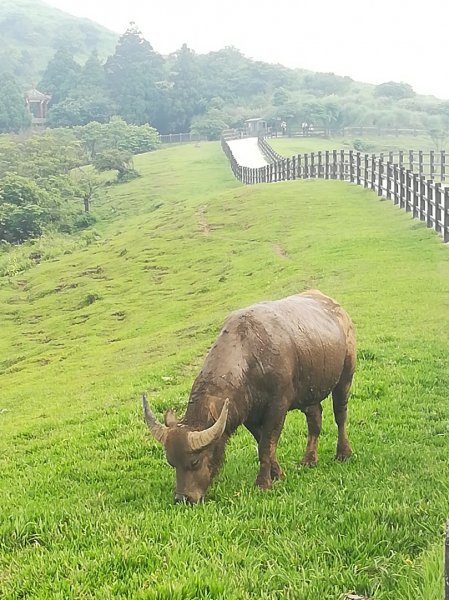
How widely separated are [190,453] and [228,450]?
6.00ft

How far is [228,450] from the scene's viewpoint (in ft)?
26.1

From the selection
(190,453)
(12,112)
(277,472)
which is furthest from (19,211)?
(12,112)

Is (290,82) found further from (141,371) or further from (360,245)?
(141,371)

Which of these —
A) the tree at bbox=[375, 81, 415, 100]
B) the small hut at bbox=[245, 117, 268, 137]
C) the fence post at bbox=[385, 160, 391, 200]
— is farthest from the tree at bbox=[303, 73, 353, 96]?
the fence post at bbox=[385, 160, 391, 200]

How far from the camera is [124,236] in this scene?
120 ft

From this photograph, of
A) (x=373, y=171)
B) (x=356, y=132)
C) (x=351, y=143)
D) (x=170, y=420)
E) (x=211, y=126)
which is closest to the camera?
(x=170, y=420)

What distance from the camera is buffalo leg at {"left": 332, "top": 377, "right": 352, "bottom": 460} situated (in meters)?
7.55

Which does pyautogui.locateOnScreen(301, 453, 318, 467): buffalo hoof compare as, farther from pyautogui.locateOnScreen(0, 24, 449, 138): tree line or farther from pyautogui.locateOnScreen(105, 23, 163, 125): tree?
pyautogui.locateOnScreen(105, 23, 163, 125): tree

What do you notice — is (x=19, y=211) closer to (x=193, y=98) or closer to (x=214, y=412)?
(x=214, y=412)

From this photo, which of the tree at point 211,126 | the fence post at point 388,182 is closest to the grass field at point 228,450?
the fence post at point 388,182

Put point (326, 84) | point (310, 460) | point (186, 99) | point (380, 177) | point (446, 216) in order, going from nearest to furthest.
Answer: point (310, 460) < point (446, 216) < point (380, 177) < point (186, 99) < point (326, 84)

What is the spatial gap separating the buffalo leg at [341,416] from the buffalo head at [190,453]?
1.65 m

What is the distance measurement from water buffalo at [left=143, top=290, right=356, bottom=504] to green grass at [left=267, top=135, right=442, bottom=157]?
2317 inches

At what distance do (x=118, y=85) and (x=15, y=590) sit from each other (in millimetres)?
98281
